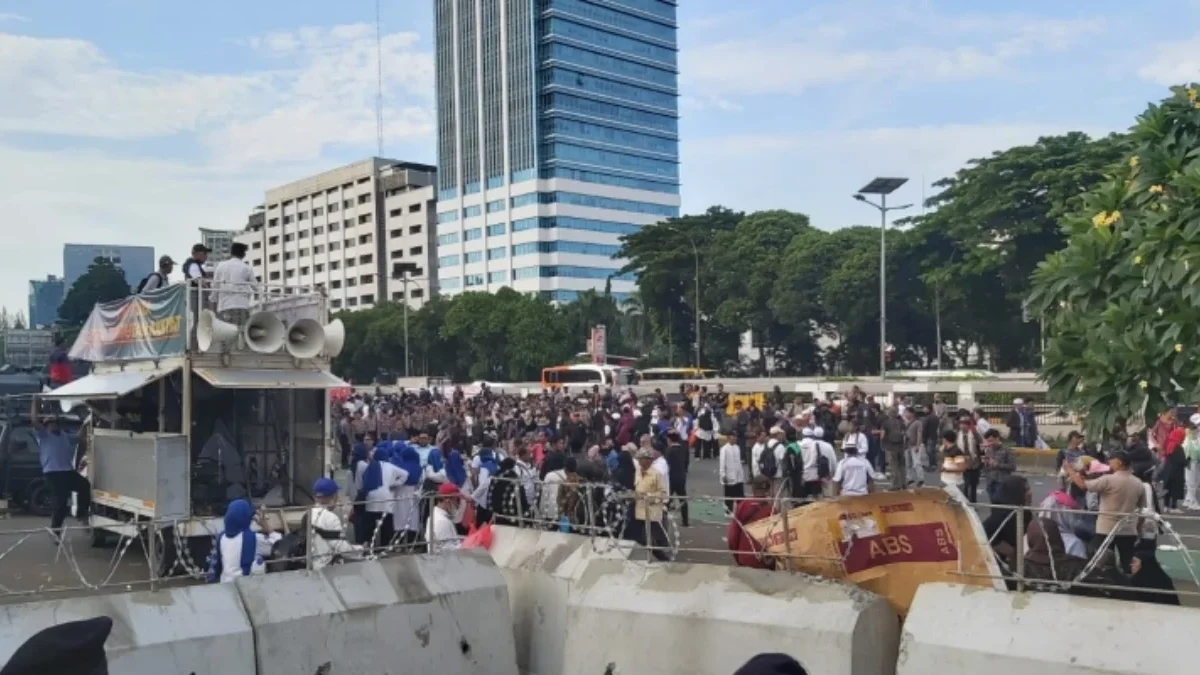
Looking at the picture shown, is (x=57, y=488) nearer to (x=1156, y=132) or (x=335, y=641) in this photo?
(x=335, y=641)

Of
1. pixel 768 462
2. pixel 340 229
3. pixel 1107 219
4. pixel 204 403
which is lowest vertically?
pixel 768 462

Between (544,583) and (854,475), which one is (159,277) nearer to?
(544,583)

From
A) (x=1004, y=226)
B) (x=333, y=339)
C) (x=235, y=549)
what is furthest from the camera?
(x=1004, y=226)

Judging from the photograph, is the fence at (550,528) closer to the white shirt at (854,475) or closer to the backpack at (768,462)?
the backpack at (768,462)

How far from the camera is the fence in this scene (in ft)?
22.8

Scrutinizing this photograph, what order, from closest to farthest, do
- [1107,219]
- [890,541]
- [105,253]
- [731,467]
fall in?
[890,541] → [1107,219] → [731,467] → [105,253]

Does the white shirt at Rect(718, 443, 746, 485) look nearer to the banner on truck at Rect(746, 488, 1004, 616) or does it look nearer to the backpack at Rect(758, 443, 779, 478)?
the backpack at Rect(758, 443, 779, 478)

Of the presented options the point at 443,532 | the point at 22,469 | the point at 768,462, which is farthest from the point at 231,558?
the point at 22,469

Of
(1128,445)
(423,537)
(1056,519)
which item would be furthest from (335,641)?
(1128,445)

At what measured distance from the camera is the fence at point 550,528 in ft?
22.8

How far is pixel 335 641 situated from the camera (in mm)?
7219

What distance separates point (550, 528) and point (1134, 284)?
5.84m

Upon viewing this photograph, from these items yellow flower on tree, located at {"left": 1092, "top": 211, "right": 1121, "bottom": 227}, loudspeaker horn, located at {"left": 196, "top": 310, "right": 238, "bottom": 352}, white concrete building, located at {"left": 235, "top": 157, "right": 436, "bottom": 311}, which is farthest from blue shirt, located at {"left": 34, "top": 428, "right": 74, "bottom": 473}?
white concrete building, located at {"left": 235, "top": 157, "right": 436, "bottom": 311}

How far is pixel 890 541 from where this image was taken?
23.9 ft
